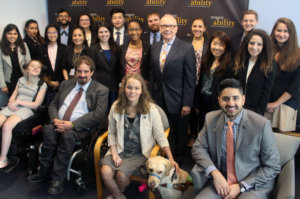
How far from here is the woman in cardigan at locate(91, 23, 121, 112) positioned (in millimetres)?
3309

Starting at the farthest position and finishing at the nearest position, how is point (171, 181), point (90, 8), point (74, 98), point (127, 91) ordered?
point (90, 8), point (74, 98), point (127, 91), point (171, 181)

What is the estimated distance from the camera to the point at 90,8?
4.56m

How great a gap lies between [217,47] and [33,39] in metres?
2.77

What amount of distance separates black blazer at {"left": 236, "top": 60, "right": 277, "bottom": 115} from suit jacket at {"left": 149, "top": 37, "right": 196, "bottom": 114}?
52cm

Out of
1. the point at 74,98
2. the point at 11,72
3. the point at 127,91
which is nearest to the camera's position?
the point at 127,91

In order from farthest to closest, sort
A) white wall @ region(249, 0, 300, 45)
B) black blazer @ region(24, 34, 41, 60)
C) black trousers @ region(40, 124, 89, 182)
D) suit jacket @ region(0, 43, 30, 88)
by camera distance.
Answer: black blazer @ region(24, 34, 41, 60) < suit jacket @ region(0, 43, 30, 88) < white wall @ region(249, 0, 300, 45) < black trousers @ region(40, 124, 89, 182)

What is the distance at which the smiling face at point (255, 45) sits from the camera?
7.85 ft

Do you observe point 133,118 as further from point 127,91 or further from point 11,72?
point 11,72

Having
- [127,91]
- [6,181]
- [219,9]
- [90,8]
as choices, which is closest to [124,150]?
[127,91]

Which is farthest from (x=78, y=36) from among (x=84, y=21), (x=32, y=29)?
(x=32, y=29)

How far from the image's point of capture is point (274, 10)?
3537 mm

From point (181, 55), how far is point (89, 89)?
106cm

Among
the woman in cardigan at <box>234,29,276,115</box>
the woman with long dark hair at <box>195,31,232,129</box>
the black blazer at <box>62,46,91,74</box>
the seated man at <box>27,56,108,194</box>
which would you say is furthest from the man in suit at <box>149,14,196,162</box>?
the black blazer at <box>62,46,91,74</box>

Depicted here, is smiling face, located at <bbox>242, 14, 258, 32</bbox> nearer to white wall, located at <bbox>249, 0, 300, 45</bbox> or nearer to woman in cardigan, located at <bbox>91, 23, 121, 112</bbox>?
white wall, located at <bbox>249, 0, 300, 45</bbox>
